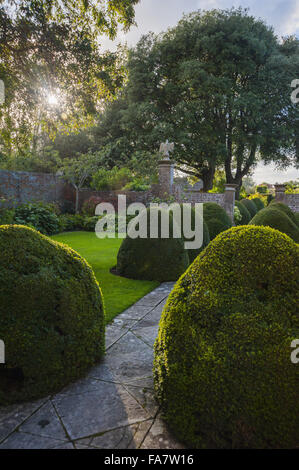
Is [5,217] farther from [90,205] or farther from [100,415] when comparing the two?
[100,415]

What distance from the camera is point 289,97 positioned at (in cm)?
2380

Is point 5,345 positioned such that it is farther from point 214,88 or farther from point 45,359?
point 214,88

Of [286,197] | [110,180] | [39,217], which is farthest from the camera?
[110,180]

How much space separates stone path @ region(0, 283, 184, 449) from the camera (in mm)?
2025

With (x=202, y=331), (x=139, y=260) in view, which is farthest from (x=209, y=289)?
(x=139, y=260)

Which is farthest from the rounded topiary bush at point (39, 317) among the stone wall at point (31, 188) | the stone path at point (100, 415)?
the stone wall at point (31, 188)

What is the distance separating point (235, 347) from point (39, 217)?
44.1 ft

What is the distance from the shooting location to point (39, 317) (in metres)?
2.54

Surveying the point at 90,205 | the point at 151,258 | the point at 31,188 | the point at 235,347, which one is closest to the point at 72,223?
the point at 90,205

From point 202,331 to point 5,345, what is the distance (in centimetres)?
150

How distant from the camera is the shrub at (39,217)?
13.7 metres

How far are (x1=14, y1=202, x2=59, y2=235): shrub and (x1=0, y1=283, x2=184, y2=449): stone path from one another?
37.9 feet

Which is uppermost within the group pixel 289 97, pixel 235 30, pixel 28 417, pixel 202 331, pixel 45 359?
pixel 235 30

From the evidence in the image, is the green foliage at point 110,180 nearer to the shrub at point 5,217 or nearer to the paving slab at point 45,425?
the shrub at point 5,217
